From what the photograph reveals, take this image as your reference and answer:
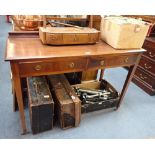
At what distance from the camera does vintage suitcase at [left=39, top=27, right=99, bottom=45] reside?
4.13 feet

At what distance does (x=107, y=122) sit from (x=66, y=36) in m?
0.93

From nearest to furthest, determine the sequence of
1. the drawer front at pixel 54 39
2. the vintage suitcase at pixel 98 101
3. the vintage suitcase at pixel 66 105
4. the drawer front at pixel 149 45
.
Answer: the drawer front at pixel 54 39, the vintage suitcase at pixel 66 105, the vintage suitcase at pixel 98 101, the drawer front at pixel 149 45

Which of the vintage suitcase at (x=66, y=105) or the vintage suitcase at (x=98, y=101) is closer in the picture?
the vintage suitcase at (x=66, y=105)

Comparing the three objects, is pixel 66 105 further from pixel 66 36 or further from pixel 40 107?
pixel 66 36

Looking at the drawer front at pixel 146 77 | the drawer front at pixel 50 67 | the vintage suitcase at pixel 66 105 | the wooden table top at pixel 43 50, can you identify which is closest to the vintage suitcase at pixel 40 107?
the vintage suitcase at pixel 66 105

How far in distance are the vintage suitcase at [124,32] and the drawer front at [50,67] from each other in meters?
0.34

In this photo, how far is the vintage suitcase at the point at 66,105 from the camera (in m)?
1.43

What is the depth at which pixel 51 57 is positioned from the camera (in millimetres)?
1134

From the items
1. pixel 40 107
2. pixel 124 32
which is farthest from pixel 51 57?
pixel 124 32

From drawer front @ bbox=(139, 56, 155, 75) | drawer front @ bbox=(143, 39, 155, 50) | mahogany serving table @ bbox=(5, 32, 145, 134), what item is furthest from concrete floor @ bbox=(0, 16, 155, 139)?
drawer front @ bbox=(143, 39, 155, 50)

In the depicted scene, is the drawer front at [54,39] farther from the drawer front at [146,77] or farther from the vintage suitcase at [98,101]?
the drawer front at [146,77]
